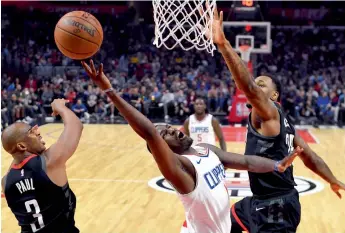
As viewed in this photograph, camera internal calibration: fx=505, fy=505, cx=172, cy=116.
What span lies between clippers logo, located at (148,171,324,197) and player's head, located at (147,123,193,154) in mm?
4175

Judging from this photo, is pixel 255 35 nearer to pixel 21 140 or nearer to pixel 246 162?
pixel 246 162

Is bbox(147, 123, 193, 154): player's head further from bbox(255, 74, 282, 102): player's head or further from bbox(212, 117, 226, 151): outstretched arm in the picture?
bbox(212, 117, 226, 151): outstretched arm

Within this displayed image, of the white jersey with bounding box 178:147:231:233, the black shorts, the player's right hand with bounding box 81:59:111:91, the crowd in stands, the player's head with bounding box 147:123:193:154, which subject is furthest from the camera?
the crowd in stands

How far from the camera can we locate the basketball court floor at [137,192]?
607 cm

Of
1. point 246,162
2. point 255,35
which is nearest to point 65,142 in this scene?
point 246,162

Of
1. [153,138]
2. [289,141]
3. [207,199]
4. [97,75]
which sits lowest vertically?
[207,199]

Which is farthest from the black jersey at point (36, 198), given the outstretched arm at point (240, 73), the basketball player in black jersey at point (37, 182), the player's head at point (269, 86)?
the player's head at point (269, 86)

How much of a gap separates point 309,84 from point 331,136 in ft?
18.6

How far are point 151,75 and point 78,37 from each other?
678 inches

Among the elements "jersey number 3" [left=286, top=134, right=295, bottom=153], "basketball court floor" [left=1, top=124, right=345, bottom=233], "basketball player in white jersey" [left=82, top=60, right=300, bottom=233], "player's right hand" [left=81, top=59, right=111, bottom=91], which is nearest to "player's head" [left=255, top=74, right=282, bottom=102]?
"jersey number 3" [left=286, top=134, right=295, bottom=153]

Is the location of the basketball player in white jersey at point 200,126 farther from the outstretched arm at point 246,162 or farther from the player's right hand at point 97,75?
the player's right hand at point 97,75

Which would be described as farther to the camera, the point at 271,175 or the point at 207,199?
the point at 271,175

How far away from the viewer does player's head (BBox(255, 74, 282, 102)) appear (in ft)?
12.5

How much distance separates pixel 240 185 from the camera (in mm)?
7746
